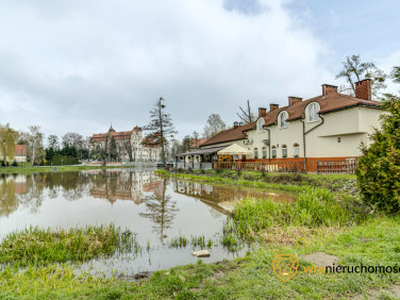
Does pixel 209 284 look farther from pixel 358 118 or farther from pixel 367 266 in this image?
pixel 358 118

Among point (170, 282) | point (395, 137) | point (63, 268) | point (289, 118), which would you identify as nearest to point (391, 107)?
point (395, 137)

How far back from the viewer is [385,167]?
6023 millimetres

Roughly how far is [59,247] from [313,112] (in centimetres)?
1947

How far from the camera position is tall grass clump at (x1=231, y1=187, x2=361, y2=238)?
6.24 m

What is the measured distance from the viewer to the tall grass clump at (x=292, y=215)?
6.24 m

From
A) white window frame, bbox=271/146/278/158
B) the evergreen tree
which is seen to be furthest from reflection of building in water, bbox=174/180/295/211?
white window frame, bbox=271/146/278/158

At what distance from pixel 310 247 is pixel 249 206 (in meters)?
3.19

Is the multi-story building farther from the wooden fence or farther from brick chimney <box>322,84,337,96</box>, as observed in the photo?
the wooden fence

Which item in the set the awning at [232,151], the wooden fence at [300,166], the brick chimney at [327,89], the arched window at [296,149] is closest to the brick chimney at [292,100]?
the brick chimney at [327,89]

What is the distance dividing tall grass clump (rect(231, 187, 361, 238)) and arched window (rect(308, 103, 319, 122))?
1277 cm

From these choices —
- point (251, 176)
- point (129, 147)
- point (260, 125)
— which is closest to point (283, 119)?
point (260, 125)

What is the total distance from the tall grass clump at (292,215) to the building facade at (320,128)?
752cm

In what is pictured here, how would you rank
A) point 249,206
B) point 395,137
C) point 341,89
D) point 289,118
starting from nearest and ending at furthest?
point 395,137
point 249,206
point 289,118
point 341,89

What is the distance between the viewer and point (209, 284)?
10.3ft
